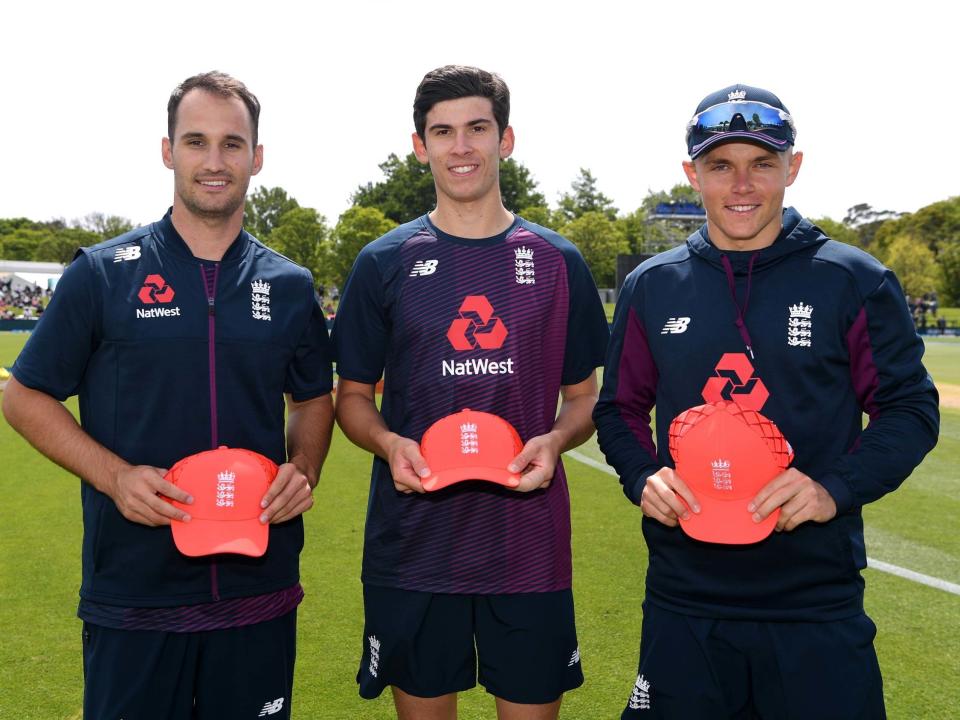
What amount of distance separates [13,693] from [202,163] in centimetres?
284

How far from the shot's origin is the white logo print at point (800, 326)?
8.55ft

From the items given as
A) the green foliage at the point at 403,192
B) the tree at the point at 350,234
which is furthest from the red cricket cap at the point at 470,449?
the green foliage at the point at 403,192

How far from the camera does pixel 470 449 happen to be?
9.29 ft

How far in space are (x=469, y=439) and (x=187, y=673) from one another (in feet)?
3.80

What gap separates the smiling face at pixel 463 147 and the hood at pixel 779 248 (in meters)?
0.85

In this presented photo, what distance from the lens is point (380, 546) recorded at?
3180mm

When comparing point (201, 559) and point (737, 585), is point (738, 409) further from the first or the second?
point (201, 559)

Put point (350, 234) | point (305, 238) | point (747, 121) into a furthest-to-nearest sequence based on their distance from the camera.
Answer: point (305, 238)
point (350, 234)
point (747, 121)

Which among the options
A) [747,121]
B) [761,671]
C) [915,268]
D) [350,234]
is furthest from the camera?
[915,268]

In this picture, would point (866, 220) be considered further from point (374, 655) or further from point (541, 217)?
point (374, 655)

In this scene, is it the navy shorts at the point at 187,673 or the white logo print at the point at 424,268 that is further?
the white logo print at the point at 424,268

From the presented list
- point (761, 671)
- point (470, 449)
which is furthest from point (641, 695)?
→ point (470, 449)

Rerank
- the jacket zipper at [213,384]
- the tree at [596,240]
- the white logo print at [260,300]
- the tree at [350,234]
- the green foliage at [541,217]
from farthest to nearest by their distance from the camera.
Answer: the green foliage at [541,217], the tree at [596,240], the tree at [350,234], the white logo print at [260,300], the jacket zipper at [213,384]

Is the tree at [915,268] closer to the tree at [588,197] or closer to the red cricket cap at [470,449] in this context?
the tree at [588,197]
